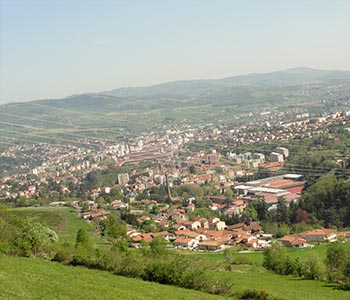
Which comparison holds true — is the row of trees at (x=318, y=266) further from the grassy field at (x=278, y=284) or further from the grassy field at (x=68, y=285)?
the grassy field at (x=68, y=285)

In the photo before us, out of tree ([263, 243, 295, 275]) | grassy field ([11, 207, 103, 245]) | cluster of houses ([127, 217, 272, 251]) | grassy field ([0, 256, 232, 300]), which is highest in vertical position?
grassy field ([0, 256, 232, 300])

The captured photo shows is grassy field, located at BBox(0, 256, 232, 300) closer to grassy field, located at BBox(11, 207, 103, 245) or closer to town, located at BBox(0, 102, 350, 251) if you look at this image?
grassy field, located at BBox(11, 207, 103, 245)

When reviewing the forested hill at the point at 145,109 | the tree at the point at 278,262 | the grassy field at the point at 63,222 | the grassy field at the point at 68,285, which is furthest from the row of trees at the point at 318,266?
the forested hill at the point at 145,109

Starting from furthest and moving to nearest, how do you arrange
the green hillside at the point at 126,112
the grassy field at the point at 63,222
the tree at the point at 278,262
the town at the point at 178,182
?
1. the green hillside at the point at 126,112
2. the town at the point at 178,182
3. the grassy field at the point at 63,222
4. the tree at the point at 278,262

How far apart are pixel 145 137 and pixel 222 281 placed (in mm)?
91770

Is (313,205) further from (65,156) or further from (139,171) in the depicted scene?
(65,156)

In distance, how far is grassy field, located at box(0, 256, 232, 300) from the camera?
959 centimetres

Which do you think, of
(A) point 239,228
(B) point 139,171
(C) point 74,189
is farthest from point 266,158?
(A) point 239,228

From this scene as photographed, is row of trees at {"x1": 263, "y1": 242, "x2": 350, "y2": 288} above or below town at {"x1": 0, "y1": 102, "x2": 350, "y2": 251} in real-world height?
above

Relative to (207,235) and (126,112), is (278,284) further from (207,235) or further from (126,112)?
(126,112)

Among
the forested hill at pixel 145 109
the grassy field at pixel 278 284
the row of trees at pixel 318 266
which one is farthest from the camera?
the forested hill at pixel 145 109

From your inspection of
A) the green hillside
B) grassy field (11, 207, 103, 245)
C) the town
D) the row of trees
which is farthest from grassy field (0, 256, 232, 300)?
the green hillside

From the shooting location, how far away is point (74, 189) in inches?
2489

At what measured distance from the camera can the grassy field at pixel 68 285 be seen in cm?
959
